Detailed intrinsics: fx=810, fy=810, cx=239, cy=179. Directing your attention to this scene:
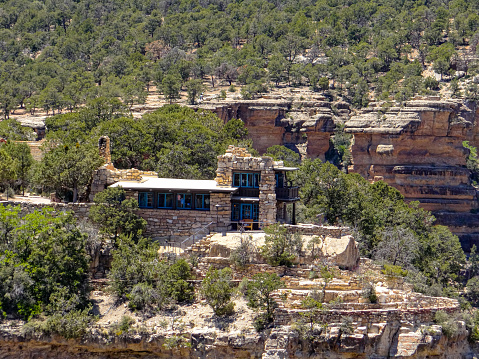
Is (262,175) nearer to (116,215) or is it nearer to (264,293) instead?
(116,215)

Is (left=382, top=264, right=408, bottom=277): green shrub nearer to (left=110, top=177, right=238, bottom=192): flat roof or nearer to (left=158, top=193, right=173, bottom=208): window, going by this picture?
(left=110, top=177, right=238, bottom=192): flat roof

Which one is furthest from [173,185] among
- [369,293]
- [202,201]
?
[369,293]

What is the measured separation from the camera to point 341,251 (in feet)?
117

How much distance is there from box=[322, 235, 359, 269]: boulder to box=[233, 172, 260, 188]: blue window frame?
4.63m

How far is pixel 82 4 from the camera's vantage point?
500 ft

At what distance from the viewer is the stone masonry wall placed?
38156 millimetres

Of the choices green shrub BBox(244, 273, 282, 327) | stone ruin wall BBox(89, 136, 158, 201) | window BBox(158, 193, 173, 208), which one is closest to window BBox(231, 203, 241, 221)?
window BBox(158, 193, 173, 208)

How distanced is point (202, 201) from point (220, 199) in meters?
0.86

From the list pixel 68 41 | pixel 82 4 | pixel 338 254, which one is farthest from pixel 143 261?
pixel 82 4

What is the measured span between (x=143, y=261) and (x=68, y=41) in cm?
10164

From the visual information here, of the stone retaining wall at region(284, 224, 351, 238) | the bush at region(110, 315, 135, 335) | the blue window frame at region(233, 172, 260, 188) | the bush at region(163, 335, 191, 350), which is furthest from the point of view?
the blue window frame at region(233, 172, 260, 188)

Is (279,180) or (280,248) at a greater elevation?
(279,180)

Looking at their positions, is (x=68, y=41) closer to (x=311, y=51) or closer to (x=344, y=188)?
(x=311, y=51)

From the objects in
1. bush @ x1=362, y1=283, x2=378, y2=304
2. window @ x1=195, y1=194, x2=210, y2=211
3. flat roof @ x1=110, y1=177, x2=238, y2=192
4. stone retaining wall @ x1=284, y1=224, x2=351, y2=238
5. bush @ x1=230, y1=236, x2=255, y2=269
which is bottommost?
bush @ x1=362, y1=283, x2=378, y2=304
